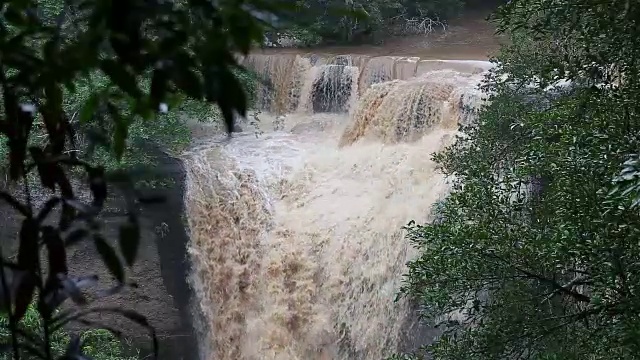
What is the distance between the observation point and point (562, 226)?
252cm

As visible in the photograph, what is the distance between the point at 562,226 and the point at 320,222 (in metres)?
3.99

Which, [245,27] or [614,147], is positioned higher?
[245,27]

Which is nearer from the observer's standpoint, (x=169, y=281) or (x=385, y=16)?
(x=169, y=281)

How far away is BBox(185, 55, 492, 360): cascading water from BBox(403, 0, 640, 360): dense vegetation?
2448 millimetres

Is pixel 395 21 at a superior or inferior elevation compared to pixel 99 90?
inferior

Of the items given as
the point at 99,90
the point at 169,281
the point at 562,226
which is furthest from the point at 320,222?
the point at 99,90

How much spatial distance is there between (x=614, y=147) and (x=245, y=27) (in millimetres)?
2011

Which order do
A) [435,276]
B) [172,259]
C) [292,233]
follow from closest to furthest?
[435,276] → [292,233] → [172,259]

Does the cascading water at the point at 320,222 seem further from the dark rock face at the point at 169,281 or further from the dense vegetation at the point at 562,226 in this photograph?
the dense vegetation at the point at 562,226

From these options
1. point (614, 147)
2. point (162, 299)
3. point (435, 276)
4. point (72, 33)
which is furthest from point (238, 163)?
point (72, 33)

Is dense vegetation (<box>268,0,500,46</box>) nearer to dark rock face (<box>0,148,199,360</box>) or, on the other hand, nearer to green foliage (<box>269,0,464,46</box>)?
green foliage (<box>269,0,464,46</box>)

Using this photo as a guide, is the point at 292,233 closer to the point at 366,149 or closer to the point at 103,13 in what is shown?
the point at 366,149

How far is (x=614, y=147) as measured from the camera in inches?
93.0

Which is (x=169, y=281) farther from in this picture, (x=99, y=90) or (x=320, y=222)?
(x=99, y=90)
